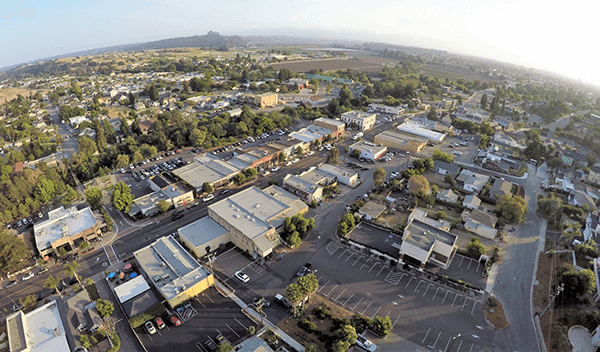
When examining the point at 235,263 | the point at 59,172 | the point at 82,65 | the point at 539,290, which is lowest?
the point at 539,290

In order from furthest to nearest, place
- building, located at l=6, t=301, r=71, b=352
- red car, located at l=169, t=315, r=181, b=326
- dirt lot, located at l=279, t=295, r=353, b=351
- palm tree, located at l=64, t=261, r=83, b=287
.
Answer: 1. palm tree, located at l=64, t=261, r=83, b=287
2. red car, located at l=169, t=315, r=181, b=326
3. dirt lot, located at l=279, t=295, r=353, b=351
4. building, located at l=6, t=301, r=71, b=352

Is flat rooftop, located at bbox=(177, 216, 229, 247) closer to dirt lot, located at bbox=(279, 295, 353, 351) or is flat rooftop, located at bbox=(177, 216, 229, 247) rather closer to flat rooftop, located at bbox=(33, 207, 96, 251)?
flat rooftop, located at bbox=(33, 207, 96, 251)

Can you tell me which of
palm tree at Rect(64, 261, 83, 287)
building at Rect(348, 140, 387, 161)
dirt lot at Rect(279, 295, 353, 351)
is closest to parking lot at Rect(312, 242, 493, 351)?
dirt lot at Rect(279, 295, 353, 351)

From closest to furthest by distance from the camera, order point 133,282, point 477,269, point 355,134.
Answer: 1. point 133,282
2. point 477,269
3. point 355,134

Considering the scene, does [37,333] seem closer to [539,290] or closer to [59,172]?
[59,172]

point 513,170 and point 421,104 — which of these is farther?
point 421,104

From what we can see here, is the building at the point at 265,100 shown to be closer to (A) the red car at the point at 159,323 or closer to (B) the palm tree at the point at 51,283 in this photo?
(B) the palm tree at the point at 51,283

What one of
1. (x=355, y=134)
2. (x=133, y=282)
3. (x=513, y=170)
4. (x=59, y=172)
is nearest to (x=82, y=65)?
(x=59, y=172)
